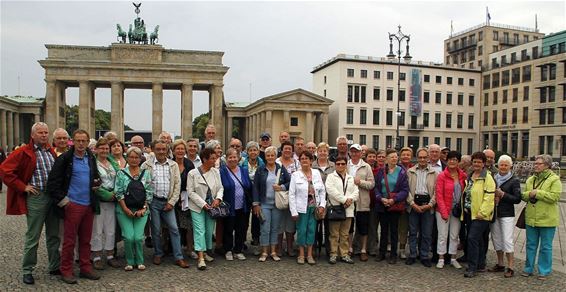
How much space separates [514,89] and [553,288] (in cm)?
7458

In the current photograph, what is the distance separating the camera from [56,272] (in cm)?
730

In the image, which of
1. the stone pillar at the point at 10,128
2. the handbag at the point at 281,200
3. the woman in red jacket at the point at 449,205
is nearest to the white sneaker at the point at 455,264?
the woman in red jacket at the point at 449,205

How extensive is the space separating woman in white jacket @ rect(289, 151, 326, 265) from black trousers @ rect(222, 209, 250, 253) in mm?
1065

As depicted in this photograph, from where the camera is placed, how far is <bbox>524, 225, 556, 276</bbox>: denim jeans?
7680 millimetres

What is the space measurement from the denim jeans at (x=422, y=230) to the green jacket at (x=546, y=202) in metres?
1.70

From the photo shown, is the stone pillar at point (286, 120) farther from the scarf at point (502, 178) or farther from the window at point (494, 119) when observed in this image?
the scarf at point (502, 178)

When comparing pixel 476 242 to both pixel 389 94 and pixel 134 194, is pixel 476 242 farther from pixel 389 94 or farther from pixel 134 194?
pixel 389 94

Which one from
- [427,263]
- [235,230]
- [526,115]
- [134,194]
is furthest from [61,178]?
[526,115]

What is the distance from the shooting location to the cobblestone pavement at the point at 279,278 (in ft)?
22.4

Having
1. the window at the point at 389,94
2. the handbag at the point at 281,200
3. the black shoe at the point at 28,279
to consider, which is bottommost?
the black shoe at the point at 28,279

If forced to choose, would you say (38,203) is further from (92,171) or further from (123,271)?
(123,271)

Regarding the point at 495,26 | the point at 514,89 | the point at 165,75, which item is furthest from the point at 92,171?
the point at 495,26

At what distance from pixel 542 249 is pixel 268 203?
16.2 ft

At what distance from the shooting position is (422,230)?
8.57 m
